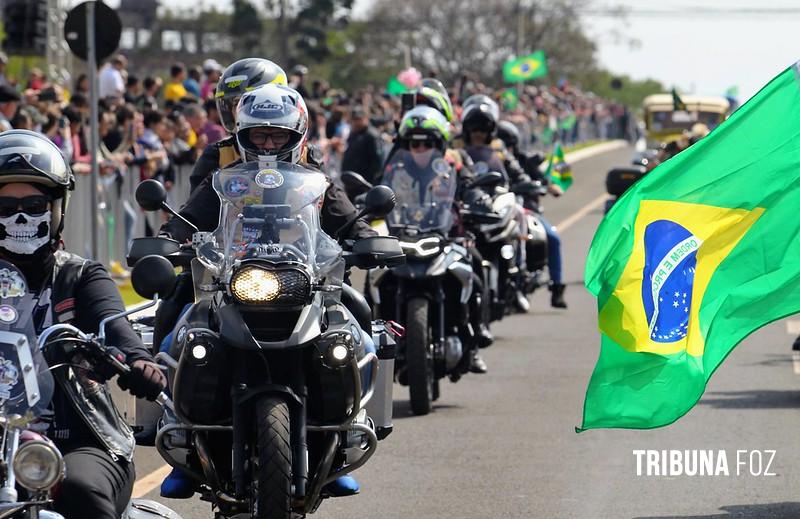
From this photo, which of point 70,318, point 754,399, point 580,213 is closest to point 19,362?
point 70,318

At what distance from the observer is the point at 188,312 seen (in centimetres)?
734

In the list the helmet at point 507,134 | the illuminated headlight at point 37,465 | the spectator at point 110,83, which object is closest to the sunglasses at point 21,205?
the illuminated headlight at point 37,465

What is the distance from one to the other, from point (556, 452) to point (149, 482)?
2.25 m

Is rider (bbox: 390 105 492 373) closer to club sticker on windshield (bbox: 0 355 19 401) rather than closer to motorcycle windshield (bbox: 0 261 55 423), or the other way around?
motorcycle windshield (bbox: 0 261 55 423)

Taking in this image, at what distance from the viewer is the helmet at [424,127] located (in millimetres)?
12391

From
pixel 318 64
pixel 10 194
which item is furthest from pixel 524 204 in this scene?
pixel 318 64

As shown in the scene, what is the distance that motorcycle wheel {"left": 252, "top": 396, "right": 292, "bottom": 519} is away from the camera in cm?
660

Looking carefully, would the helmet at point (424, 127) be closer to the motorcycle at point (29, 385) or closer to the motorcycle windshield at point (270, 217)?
the motorcycle windshield at point (270, 217)

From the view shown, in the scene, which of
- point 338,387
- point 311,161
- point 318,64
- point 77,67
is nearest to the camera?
point 338,387

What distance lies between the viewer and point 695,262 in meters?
8.05

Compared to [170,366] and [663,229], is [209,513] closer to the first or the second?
[170,366]

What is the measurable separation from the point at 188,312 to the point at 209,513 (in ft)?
5.29

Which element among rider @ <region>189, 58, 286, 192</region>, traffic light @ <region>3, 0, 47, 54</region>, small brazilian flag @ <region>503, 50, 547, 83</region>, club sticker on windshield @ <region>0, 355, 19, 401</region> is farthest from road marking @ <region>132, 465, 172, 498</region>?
small brazilian flag @ <region>503, 50, 547, 83</region>

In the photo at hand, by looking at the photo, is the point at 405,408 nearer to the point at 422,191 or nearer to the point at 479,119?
the point at 422,191
